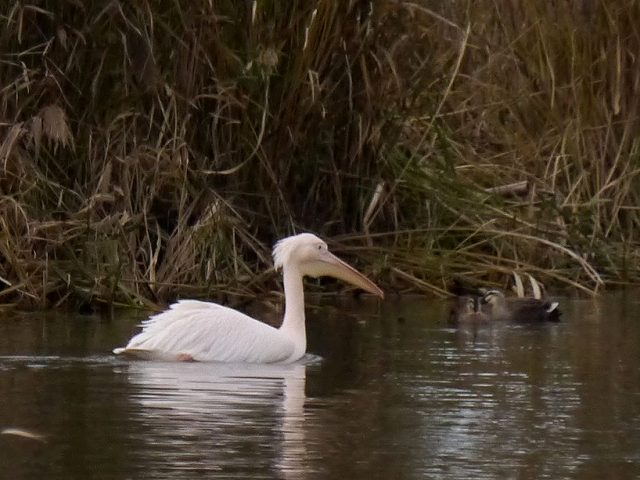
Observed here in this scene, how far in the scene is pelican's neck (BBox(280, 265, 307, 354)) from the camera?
10963 mm

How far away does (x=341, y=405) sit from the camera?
899 cm

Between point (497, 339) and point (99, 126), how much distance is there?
2.94 meters

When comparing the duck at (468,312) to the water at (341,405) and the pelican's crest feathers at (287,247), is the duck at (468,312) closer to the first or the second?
the water at (341,405)

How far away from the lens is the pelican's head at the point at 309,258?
459 inches

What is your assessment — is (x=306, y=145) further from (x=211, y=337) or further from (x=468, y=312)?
(x=211, y=337)

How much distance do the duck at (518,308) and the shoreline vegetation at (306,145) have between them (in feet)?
3.15

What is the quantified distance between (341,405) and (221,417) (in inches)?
30.9

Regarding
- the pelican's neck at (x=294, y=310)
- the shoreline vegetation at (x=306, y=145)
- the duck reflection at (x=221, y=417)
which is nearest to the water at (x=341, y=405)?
the duck reflection at (x=221, y=417)

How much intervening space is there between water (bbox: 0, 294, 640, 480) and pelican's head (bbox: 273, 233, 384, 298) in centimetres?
39

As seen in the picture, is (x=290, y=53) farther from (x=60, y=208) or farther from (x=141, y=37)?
(x=60, y=208)

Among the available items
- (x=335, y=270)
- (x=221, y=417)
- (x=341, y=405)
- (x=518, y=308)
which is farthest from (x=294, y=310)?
(x=221, y=417)

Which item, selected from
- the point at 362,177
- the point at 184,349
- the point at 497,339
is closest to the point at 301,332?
the point at 184,349

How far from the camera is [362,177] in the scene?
14.7m

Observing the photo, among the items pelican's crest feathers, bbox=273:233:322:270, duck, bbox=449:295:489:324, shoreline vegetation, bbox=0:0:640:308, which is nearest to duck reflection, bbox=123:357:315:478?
pelican's crest feathers, bbox=273:233:322:270
